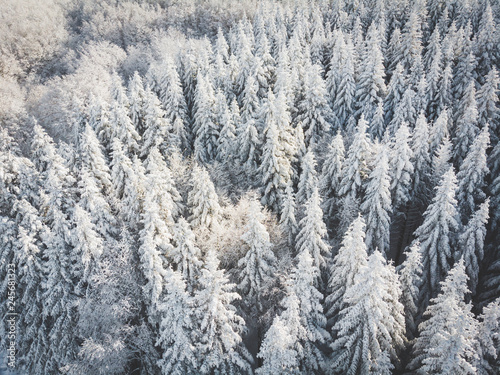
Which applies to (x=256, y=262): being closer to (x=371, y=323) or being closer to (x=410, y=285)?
(x=371, y=323)

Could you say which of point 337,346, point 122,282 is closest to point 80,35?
point 122,282

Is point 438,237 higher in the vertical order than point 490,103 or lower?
lower

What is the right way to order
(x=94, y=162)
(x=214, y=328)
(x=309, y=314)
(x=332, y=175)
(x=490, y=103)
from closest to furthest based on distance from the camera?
(x=214, y=328), (x=309, y=314), (x=332, y=175), (x=94, y=162), (x=490, y=103)

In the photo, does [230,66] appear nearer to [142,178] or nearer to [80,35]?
[142,178]

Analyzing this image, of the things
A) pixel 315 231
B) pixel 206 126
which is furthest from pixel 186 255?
pixel 206 126

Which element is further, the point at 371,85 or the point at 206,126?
the point at 371,85

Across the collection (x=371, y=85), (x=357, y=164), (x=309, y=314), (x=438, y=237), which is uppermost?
(x=371, y=85)

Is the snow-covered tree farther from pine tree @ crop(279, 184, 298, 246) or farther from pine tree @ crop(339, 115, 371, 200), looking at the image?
pine tree @ crop(339, 115, 371, 200)
